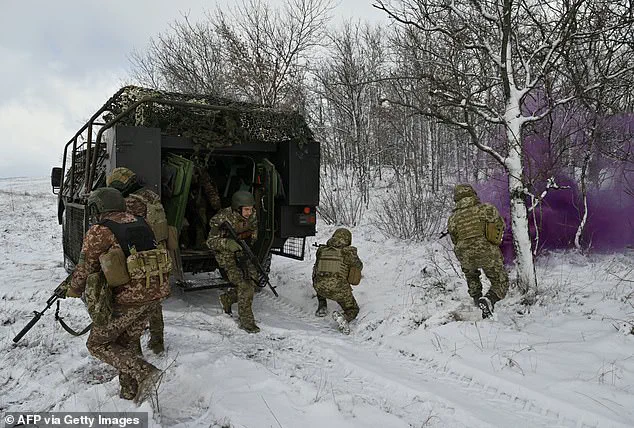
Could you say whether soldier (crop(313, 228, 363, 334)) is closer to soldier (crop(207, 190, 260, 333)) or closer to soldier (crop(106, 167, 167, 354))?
soldier (crop(207, 190, 260, 333))

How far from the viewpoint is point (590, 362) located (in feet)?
12.4

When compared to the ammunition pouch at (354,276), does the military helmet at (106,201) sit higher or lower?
higher

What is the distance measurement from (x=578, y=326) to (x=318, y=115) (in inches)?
701

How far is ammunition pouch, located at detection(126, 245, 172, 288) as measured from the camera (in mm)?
3287

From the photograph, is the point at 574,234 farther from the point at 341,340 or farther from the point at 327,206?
the point at 327,206

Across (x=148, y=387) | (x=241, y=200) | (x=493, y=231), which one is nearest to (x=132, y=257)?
(x=148, y=387)

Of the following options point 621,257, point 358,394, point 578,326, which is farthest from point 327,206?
point 358,394

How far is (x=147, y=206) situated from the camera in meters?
4.89

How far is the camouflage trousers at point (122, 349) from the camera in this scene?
3.25 metres

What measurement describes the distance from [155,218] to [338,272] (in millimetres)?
2394

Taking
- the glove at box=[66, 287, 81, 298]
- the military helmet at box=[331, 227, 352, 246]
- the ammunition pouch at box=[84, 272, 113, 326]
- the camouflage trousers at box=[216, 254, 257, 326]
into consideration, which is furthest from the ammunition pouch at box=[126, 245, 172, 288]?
the military helmet at box=[331, 227, 352, 246]

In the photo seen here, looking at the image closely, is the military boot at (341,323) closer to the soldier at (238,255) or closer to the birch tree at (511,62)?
the soldier at (238,255)

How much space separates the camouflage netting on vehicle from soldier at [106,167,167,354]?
3.21 ft

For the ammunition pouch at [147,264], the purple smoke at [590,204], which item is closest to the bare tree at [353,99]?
the purple smoke at [590,204]
